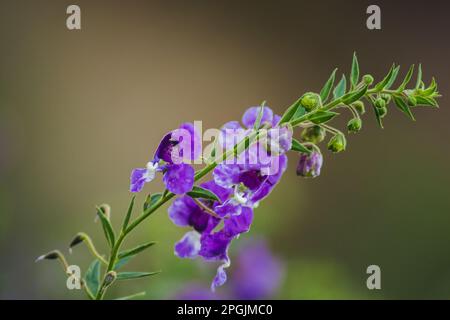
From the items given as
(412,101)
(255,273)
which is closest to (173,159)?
(412,101)

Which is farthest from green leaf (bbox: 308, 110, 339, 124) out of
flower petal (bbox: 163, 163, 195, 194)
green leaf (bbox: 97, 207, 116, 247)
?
green leaf (bbox: 97, 207, 116, 247)

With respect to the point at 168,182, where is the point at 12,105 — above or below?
above

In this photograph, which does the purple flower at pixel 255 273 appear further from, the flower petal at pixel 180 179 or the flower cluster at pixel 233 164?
the flower petal at pixel 180 179

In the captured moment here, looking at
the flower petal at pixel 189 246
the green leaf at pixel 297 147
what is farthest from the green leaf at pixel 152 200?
the green leaf at pixel 297 147

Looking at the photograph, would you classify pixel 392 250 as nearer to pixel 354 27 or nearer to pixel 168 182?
pixel 354 27

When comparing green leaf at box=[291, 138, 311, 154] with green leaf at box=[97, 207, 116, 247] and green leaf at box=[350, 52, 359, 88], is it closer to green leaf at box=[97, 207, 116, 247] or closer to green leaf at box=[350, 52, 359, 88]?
green leaf at box=[350, 52, 359, 88]
